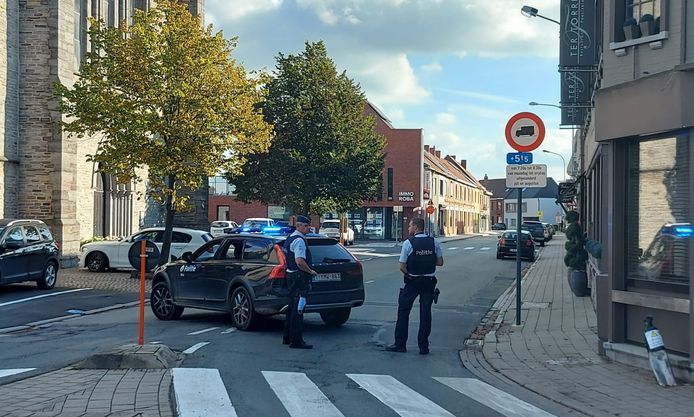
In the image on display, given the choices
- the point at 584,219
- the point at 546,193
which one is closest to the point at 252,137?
the point at 584,219

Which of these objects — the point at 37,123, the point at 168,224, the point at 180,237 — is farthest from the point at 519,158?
the point at 37,123

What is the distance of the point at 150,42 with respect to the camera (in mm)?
19891

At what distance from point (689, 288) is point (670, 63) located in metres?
2.76

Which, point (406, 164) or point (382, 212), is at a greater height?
point (406, 164)

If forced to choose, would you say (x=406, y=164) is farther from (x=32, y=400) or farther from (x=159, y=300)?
(x=32, y=400)

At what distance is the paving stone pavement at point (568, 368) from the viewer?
719cm

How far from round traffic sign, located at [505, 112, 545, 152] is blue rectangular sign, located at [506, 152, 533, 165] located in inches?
3.3

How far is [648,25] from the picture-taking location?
9.24m

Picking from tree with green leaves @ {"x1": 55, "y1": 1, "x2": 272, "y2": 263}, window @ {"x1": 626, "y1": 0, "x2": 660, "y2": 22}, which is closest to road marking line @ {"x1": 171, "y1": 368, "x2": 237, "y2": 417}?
window @ {"x1": 626, "y1": 0, "x2": 660, "y2": 22}

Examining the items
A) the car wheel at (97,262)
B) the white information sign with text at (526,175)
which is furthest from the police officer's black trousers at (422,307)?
the car wheel at (97,262)

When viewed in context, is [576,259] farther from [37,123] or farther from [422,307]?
[37,123]

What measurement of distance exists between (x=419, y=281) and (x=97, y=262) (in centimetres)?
1651

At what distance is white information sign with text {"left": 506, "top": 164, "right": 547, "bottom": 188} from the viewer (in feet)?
40.1

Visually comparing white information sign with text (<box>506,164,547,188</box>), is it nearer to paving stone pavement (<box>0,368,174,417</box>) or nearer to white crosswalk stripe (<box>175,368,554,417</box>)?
white crosswalk stripe (<box>175,368,554,417</box>)
